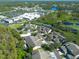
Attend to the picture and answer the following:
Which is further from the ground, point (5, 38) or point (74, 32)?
point (5, 38)

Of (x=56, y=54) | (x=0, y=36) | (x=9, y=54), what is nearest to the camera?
(x=9, y=54)

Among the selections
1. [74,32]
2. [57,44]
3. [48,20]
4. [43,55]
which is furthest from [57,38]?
[48,20]

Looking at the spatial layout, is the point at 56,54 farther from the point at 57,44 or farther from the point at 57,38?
the point at 57,38

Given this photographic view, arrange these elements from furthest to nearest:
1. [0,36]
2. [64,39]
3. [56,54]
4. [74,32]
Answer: [74,32]
[64,39]
[56,54]
[0,36]

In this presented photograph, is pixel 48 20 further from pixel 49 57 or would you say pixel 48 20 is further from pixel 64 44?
pixel 49 57

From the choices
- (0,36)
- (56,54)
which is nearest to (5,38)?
(0,36)

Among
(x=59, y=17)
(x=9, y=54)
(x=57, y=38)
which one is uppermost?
(x=9, y=54)

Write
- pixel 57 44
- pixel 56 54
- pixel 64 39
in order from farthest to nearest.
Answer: pixel 64 39 → pixel 57 44 → pixel 56 54

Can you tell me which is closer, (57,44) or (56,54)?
(56,54)

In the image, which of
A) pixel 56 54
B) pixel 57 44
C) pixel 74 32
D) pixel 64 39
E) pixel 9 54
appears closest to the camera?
pixel 9 54
